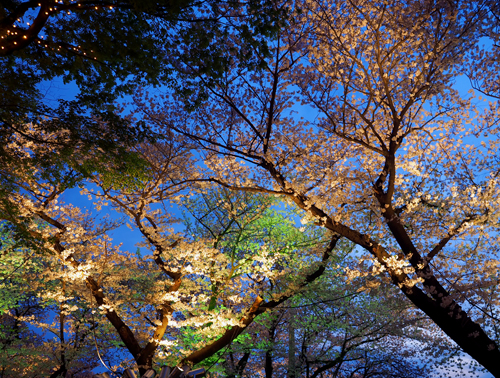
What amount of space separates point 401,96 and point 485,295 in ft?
18.6

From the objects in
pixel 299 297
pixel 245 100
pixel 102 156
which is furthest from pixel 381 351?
pixel 102 156

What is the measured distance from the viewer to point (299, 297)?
12.5 metres

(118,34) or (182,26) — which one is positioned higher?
(182,26)

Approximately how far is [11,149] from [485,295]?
37.7ft

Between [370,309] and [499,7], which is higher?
[499,7]

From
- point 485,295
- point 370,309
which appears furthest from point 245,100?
point 370,309

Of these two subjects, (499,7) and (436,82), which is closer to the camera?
(499,7)

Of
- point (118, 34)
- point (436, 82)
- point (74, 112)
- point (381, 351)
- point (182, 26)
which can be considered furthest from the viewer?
point (381, 351)

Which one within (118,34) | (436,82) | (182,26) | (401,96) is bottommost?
(118,34)

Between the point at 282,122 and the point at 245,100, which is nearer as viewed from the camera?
the point at 245,100

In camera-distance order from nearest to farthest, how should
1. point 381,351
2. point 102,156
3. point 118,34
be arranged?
point 118,34 → point 102,156 → point 381,351

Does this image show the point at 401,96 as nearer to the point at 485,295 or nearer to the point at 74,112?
the point at 485,295

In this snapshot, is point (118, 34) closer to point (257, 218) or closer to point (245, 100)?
point (245, 100)

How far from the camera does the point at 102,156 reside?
6195mm
